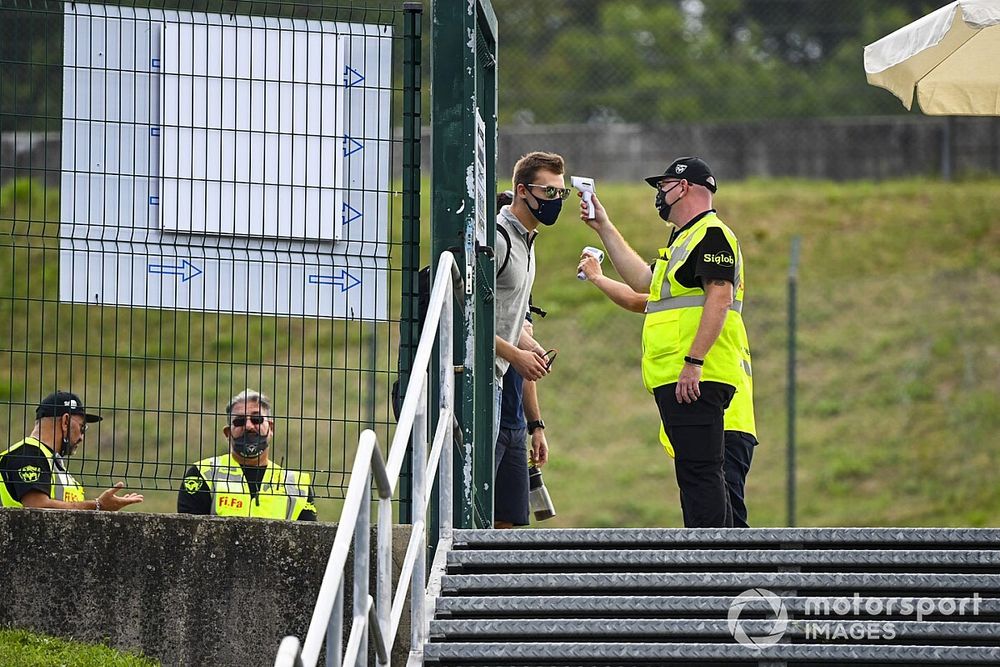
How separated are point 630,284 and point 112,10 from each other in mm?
2695

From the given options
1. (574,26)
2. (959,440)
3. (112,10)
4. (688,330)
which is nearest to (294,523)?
(688,330)

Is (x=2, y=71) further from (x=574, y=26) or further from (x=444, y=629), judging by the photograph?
(x=574, y=26)

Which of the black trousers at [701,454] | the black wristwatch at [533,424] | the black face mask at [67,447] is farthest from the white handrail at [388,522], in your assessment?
the black face mask at [67,447]

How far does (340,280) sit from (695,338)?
57.5 inches

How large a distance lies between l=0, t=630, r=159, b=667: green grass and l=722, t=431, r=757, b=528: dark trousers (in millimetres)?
2508

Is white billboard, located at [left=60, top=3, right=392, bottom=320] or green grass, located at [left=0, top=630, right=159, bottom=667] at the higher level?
white billboard, located at [left=60, top=3, right=392, bottom=320]

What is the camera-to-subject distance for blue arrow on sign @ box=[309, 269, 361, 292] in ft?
18.4

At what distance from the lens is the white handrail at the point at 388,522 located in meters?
3.47

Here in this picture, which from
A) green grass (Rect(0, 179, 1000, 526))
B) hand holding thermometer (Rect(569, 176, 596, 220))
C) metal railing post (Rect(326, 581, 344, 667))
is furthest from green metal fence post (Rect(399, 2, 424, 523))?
green grass (Rect(0, 179, 1000, 526))

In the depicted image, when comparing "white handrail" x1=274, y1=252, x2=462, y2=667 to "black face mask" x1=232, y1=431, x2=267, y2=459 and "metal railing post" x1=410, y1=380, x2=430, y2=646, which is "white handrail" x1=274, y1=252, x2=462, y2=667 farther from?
"black face mask" x1=232, y1=431, x2=267, y2=459

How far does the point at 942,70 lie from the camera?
Answer: 709 cm

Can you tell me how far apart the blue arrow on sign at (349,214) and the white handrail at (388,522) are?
574 mm

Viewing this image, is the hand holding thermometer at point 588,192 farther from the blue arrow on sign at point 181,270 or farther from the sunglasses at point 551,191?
the blue arrow on sign at point 181,270

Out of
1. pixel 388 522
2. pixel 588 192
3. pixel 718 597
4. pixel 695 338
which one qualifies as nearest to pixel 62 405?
pixel 588 192
